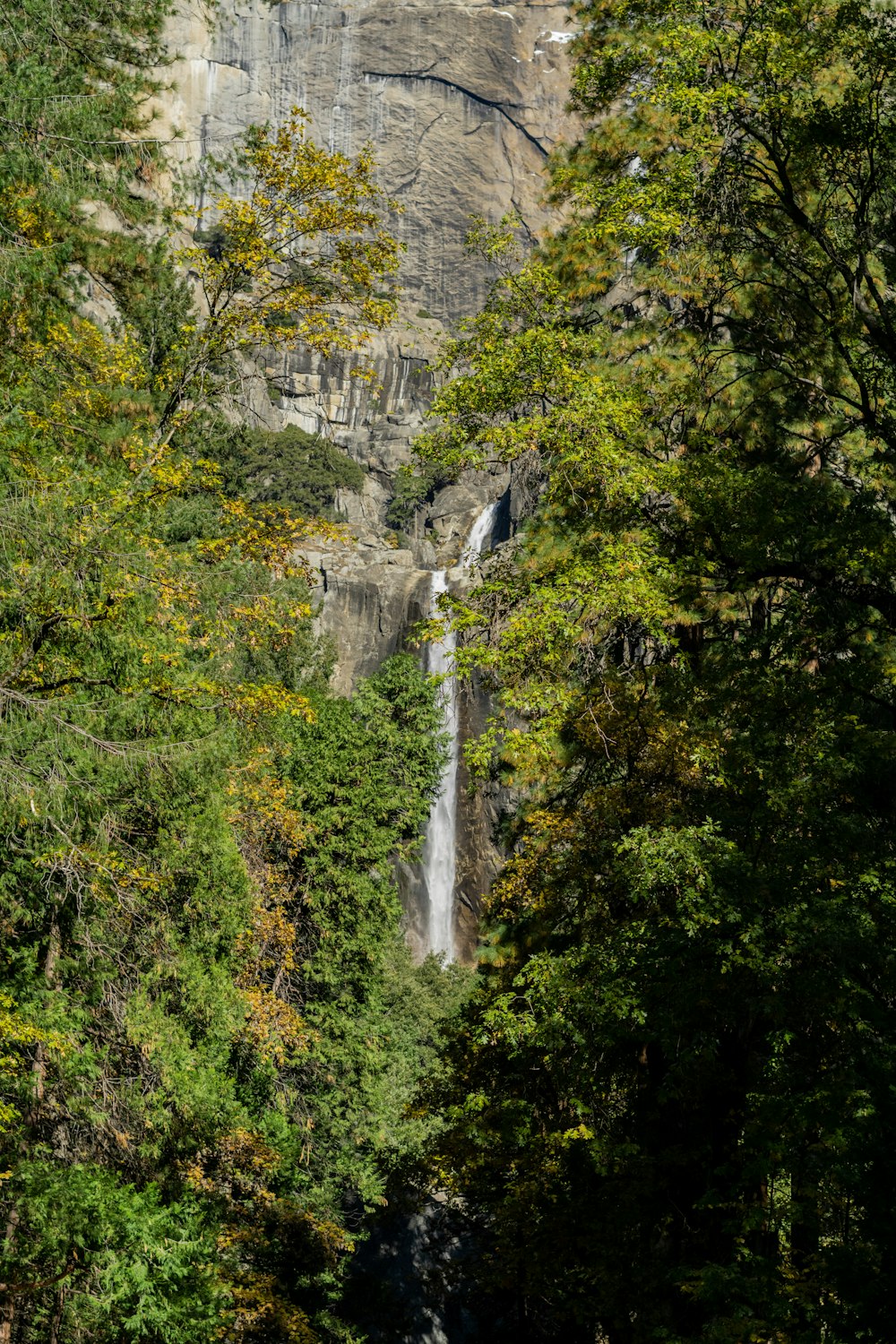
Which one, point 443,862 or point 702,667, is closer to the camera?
point 702,667

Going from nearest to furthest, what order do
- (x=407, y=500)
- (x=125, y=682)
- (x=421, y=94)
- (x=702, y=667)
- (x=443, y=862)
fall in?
(x=125, y=682) < (x=702, y=667) < (x=443, y=862) < (x=407, y=500) < (x=421, y=94)

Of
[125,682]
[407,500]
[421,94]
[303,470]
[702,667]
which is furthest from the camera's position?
[421,94]

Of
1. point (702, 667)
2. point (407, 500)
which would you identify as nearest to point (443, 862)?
point (407, 500)

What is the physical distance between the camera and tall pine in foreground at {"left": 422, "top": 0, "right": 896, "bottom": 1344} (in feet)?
23.5

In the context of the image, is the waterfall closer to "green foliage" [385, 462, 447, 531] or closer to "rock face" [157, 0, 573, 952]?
"green foliage" [385, 462, 447, 531]

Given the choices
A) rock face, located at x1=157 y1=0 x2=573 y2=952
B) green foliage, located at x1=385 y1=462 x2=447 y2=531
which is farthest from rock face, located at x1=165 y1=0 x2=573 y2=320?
green foliage, located at x1=385 y1=462 x2=447 y2=531

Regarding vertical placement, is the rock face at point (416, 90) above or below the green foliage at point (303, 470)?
above

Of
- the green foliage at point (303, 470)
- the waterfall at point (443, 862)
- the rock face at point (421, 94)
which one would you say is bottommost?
the waterfall at point (443, 862)

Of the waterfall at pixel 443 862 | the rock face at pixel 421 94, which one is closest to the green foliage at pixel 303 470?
the waterfall at pixel 443 862

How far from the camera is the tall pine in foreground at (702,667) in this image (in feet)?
23.5

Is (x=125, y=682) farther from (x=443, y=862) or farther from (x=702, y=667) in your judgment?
(x=443, y=862)

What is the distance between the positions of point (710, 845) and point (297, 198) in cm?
635

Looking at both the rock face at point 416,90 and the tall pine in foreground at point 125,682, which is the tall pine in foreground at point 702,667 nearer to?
the tall pine in foreground at point 125,682

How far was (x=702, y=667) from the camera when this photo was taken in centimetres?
929
